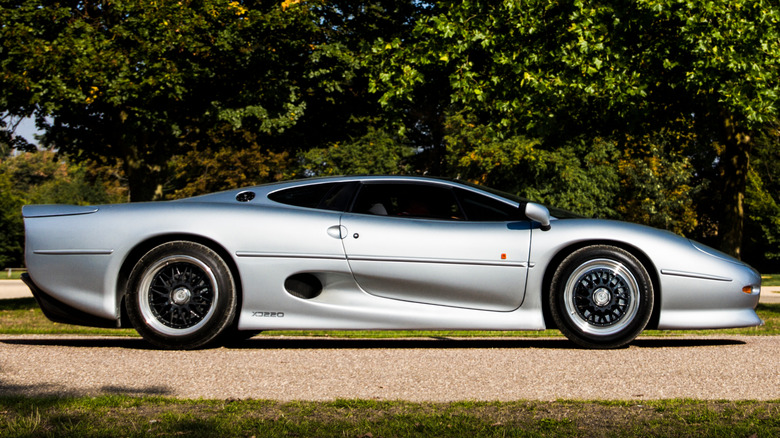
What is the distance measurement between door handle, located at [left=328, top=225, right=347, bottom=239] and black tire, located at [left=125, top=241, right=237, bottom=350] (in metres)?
0.77

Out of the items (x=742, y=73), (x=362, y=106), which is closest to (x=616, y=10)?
(x=742, y=73)

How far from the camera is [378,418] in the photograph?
3666 mm

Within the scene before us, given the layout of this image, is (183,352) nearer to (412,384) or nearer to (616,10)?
(412,384)

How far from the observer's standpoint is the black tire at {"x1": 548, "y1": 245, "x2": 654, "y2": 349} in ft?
19.4

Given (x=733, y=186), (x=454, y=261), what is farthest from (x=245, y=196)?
(x=733, y=186)

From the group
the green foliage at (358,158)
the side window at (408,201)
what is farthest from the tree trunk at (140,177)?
the green foliage at (358,158)

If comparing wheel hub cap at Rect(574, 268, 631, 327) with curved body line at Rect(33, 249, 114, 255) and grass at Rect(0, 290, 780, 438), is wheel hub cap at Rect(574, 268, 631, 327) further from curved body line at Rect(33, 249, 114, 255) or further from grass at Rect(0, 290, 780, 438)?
curved body line at Rect(33, 249, 114, 255)

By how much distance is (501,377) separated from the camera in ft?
15.8

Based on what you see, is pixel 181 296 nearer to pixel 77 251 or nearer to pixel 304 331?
pixel 77 251

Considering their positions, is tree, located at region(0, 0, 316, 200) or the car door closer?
the car door

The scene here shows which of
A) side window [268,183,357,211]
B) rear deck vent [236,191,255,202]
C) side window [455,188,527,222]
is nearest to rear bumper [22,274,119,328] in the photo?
rear deck vent [236,191,255,202]

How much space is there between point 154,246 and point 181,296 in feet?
1.55

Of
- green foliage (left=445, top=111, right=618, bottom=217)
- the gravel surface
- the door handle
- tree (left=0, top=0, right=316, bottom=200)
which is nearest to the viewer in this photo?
the gravel surface

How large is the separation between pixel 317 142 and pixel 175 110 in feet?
9.87
